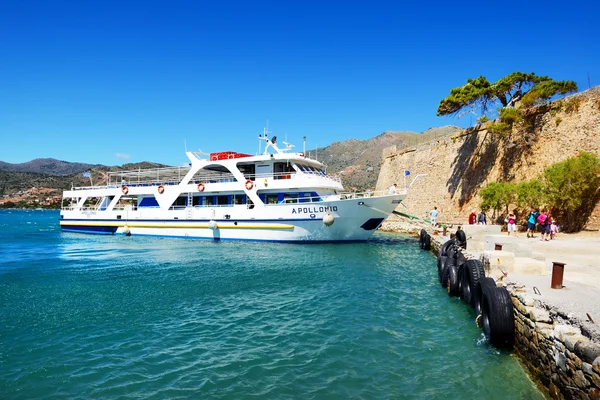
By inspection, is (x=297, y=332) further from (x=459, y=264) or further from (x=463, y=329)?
(x=459, y=264)

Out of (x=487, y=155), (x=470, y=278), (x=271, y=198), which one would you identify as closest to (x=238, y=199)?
(x=271, y=198)

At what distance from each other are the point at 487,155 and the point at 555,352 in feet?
80.4

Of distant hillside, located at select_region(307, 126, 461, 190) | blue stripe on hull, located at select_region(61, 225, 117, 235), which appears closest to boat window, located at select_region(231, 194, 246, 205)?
blue stripe on hull, located at select_region(61, 225, 117, 235)

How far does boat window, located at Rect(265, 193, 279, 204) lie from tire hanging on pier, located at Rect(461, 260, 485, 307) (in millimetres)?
13662

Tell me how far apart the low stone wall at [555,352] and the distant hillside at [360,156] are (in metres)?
102

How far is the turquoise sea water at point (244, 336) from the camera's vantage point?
571 cm

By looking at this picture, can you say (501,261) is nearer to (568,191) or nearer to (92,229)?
(568,191)

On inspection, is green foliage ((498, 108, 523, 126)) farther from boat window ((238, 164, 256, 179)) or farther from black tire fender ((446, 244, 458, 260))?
boat window ((238, 164, 256, 179))

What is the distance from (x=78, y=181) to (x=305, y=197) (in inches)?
4674

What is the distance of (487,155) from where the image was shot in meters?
26.9

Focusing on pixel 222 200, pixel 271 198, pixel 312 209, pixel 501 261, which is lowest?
pixel 501 261

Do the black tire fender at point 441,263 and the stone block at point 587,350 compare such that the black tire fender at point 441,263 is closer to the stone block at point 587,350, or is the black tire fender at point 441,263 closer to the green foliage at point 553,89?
the stone block at point 587,350

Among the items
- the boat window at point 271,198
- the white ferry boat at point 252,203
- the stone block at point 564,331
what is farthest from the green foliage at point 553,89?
the stone block at point 564,331

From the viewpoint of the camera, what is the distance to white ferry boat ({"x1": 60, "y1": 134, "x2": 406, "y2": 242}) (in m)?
20.6
